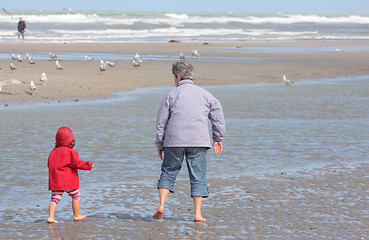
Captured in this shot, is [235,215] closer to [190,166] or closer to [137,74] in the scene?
[190,166]

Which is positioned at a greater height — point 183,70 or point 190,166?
point 183,70

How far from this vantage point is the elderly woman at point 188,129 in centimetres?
653

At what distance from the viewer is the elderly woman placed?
257 inches

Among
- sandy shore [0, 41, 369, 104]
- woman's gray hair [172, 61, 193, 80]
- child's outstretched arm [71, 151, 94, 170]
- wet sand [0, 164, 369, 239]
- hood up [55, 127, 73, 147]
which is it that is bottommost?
wet sand [0, 164, 369, 239]

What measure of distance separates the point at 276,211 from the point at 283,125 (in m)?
6.14

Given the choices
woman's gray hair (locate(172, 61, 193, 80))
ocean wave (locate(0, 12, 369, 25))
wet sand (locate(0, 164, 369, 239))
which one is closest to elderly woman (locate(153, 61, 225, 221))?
woman's gray hair (locate(172, 61, 193, 80))

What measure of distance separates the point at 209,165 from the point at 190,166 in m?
2.61

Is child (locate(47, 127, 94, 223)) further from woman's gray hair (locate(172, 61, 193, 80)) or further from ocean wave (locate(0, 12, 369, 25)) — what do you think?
ocean wave (locate(0, 12, 369, 25))

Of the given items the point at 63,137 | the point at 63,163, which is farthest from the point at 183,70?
the point at 63,163

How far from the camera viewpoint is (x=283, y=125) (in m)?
12.9

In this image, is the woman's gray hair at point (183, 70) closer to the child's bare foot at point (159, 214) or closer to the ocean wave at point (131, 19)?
the child's bare foot at point (159, 214)

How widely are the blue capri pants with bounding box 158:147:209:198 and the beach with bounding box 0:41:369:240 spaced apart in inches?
11.9

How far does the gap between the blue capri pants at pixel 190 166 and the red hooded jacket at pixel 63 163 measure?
0.76 metres

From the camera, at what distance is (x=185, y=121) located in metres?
6.53
